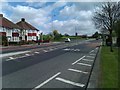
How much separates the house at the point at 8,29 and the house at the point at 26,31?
5824 mm

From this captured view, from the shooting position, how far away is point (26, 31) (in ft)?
292

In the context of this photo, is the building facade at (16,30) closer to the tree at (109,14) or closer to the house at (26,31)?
the house at (26,31)

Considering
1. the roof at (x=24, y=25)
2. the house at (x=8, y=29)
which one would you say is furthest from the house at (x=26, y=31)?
the house at (x=8, y=29)

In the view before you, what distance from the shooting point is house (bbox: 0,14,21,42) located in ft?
218

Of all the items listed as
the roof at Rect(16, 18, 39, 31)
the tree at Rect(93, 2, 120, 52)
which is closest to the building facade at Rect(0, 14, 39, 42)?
the roof at Rect(16, 18, 39, 31)

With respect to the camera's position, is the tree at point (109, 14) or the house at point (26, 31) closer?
the tree at point (109, 14)

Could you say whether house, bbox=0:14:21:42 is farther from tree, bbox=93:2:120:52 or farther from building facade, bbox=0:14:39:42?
tree, bbox=93:2:120:52

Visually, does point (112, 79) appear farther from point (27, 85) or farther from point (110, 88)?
point (27, 85)

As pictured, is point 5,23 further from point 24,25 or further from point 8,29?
point 24,25

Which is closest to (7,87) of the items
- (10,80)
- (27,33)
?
(10,80)

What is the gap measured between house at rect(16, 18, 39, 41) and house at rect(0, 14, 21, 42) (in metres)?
5.82

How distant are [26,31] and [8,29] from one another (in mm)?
19378

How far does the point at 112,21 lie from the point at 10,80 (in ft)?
102

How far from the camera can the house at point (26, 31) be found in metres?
85.4
